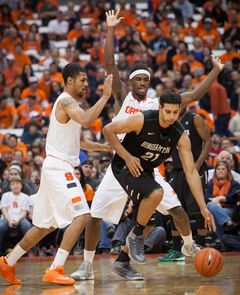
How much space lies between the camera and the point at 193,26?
17781 millimetres

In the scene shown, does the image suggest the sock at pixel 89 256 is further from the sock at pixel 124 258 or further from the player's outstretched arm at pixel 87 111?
the player's outstretched arm at pixel 87 111

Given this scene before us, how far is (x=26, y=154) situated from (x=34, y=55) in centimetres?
647

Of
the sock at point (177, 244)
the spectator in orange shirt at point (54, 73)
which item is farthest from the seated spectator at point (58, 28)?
the sock at point (177, 244)

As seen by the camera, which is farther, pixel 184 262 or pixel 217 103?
pixel 217 103

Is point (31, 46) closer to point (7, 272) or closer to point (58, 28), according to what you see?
point (58, 28)

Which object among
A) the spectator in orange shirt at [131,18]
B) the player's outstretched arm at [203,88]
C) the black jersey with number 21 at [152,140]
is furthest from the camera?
the spectator in orange shirt at [131,18]

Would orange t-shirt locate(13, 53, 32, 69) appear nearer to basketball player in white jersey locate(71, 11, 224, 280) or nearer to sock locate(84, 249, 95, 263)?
basketball player in white jersey locate(71, 11, 224, 280)

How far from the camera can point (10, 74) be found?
50.6 feet

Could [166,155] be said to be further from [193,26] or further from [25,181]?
[193,26]

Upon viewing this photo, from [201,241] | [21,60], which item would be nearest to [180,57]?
[21,60]

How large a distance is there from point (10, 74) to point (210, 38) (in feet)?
23.6

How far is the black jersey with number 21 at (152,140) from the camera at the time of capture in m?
4.98

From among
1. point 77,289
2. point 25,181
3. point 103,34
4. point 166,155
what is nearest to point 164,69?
point 103,34

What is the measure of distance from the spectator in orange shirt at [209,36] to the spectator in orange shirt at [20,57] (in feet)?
20.7
